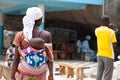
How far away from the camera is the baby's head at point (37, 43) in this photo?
339 cm

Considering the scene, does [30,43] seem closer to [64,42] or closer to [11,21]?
[64,42]

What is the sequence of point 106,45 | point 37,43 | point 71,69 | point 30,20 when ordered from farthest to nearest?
point 71,69, point 106,45, point 30,20, point 37,43

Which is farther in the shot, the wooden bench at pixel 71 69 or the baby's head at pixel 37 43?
the wooden bench at pixel 71 69

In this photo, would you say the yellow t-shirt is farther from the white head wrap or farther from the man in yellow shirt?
the white head wrap

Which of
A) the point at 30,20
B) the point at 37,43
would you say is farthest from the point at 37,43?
the point at 30,20

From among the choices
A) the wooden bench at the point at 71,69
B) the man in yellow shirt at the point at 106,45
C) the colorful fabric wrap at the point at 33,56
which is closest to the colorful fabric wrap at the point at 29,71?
the colorful fabric wrap at the point at 33,56

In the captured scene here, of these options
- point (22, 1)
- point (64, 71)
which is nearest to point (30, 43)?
point (64, 71)

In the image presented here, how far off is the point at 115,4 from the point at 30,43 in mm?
13536

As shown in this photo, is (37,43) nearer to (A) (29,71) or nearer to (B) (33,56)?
(B) (33,56)

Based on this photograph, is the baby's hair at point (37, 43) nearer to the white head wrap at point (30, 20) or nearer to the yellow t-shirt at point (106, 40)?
the white head wrap at point (30, 20)

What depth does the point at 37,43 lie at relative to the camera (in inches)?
134

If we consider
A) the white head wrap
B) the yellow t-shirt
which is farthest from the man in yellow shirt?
the white head wrap

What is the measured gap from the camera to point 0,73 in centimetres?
Result: 898

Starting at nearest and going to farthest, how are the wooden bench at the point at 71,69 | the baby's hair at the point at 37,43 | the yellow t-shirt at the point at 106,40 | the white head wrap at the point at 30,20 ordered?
1. the baby's hair at the point at 37,43
2. the white head wrap at the point at 30,20
3. the yellow t-shirt at the point at 106,40
4. the wooden bench at the point at 71,69
